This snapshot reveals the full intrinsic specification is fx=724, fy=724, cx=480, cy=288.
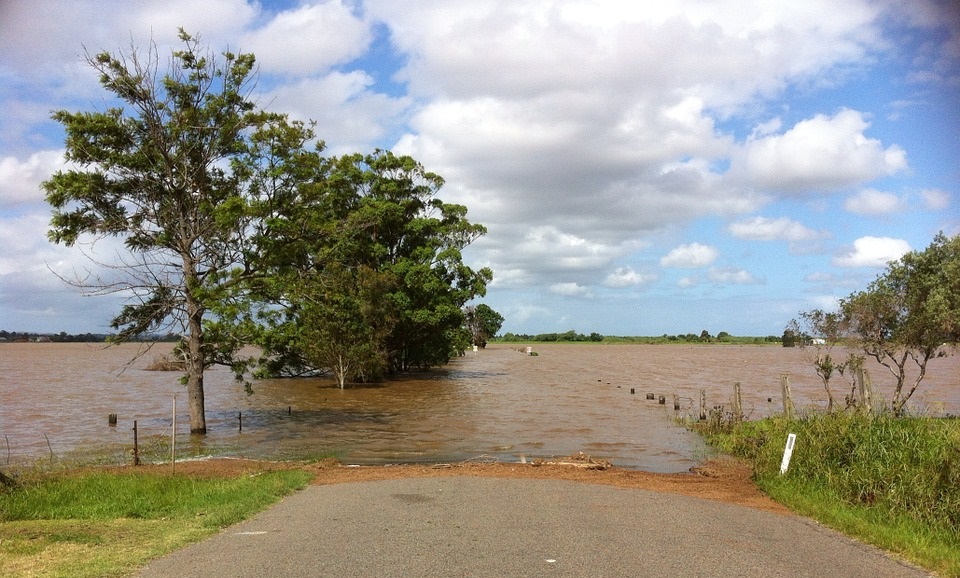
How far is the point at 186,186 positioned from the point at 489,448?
12.1 metres

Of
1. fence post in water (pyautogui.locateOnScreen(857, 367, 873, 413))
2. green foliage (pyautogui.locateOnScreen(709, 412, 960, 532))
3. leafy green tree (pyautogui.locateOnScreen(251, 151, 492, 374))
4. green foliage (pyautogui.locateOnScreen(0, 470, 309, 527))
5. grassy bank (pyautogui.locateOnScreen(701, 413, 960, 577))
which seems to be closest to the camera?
grassy bank (pyautogui.locateOnScreen(701, 413, 960, 577))

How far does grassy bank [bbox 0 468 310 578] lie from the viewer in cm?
752

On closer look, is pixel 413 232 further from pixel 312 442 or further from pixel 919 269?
pixel 919 269

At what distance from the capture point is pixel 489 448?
70.7ft

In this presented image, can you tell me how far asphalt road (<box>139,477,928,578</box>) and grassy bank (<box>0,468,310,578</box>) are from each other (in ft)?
1.59

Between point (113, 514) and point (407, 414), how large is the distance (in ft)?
68.4

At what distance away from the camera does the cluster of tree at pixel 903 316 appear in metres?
19.8

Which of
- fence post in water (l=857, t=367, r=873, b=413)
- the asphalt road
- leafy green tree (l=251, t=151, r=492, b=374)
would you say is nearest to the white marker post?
the asphalt road

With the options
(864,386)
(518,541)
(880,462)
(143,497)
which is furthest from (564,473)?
(864,386)

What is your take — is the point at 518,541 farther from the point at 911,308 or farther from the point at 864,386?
the point at 911,308

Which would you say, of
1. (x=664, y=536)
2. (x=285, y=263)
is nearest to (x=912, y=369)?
(x=285, y=263)

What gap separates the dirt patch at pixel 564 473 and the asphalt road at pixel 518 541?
1.69 meters

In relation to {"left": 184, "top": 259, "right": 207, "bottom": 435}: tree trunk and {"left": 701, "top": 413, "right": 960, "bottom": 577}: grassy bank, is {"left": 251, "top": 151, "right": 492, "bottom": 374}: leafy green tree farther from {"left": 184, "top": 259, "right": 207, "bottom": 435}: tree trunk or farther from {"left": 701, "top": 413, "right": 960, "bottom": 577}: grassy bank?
{"left": 701, "top": 413, "right": 960, "bottom": 577}: grassy bank

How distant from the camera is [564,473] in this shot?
15117 mm
